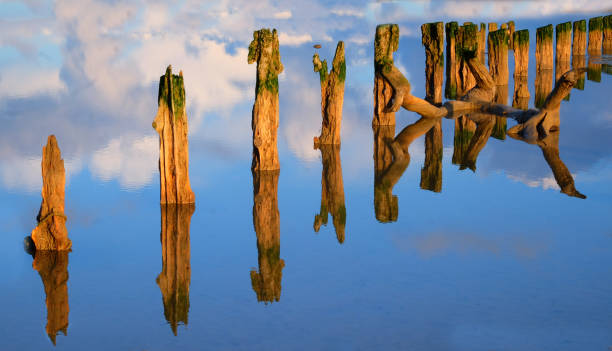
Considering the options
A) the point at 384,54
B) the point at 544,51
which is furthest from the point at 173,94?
the point at 544,51

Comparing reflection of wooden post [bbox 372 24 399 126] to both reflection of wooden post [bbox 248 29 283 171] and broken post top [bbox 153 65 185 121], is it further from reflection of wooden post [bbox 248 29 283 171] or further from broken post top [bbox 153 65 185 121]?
broken post top [bbox 153 65 185 121]

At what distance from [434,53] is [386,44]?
3765 millimetres

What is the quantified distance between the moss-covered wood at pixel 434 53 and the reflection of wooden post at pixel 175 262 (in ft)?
35.3

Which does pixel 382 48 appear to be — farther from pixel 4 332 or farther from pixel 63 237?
pixel 4 332

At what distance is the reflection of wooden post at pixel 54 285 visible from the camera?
834 cm

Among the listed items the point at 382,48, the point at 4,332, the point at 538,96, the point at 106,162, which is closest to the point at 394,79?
the point at 382,48

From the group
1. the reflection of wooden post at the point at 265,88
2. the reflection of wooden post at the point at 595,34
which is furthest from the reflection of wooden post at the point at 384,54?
the reflection of wooden post at the point at 595,34

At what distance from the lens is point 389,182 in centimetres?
1437

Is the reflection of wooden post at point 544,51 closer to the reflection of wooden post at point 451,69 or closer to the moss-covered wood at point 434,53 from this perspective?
the reflection of wooden post at point 451,69

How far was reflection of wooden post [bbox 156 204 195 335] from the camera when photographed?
8641 millimetres

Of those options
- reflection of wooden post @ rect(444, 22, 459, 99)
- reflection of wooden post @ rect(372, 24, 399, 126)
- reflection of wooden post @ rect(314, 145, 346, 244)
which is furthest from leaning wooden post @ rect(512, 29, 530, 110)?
reflection of wooden post @ rect(314, 145, 346, 244)

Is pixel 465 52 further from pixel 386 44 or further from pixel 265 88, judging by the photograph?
pixel 265 88

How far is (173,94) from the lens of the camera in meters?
11.8

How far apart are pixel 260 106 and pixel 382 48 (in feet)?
16.7
